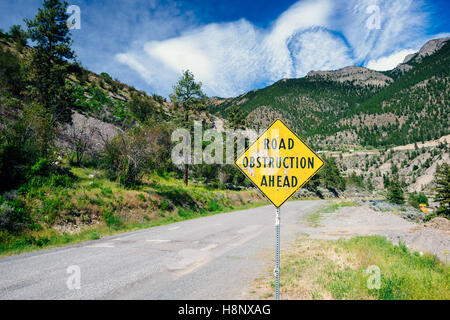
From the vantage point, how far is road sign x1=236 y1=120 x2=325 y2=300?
491 centimetres

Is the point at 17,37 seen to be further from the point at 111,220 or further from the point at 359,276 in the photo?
the point at 359,276

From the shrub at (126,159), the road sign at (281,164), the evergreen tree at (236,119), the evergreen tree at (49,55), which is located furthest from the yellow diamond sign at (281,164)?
the evergreen tree at (236,119)

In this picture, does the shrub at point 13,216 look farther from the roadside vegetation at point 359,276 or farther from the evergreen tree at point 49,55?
the evergreen tree at point 49,55

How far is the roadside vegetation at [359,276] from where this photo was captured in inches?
184

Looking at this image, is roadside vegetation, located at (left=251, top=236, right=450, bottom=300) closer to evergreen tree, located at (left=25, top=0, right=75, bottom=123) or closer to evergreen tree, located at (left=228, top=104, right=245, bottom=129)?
evergreen tree, located at (left=25, top=0, right=75, bottom=123)

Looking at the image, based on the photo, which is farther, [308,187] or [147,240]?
[308,187]

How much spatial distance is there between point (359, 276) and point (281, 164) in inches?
118

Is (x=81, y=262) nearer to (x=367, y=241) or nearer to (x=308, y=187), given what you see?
(x=367, y=241)

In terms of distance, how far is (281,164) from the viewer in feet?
16.2

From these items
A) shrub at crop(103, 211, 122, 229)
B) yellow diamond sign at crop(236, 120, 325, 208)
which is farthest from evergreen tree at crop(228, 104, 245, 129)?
yellow diamond sign at crop(236, 120, 325, 208)

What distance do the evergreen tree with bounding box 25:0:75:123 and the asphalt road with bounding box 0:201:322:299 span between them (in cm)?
1839
